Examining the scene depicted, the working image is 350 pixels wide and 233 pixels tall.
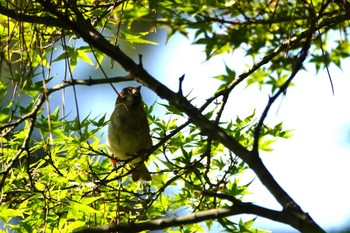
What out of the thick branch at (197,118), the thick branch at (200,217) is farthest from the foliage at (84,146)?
the thick branch at (200,217)

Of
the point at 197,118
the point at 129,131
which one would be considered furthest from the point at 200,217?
the point at 129,131

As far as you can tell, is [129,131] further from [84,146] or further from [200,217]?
[200,217]

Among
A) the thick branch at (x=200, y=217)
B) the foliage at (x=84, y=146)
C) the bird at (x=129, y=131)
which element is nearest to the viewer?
the thick branch at (x=200, y=217)

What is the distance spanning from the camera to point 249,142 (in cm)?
274

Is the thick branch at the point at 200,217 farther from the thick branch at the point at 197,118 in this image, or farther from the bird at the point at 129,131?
the bird at the point at 129,131

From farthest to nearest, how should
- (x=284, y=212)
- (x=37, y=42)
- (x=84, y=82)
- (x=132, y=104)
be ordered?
(x=132, y=104), (x=37, y=42), (x=84, y=82), (x=284, y=212)

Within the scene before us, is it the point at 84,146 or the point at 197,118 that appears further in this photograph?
the point at 84,146

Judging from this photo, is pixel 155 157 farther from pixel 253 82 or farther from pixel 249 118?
pixel 253 82

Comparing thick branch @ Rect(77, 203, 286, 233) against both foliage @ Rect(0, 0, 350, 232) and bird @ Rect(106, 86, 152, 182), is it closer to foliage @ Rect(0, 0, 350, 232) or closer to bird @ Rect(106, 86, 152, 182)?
foliage @ Rect(0, 0, 350, 232)

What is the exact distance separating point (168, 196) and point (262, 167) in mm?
1291

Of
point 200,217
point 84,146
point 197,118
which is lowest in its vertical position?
point 200,217

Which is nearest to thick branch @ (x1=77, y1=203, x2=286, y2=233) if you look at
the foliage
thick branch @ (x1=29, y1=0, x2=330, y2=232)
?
thick branch @ (x1=29, y1=0, x2=330, y2=232)

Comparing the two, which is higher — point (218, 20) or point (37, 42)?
point (218, 20)

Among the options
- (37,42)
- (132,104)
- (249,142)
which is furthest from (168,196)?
(37,42)
